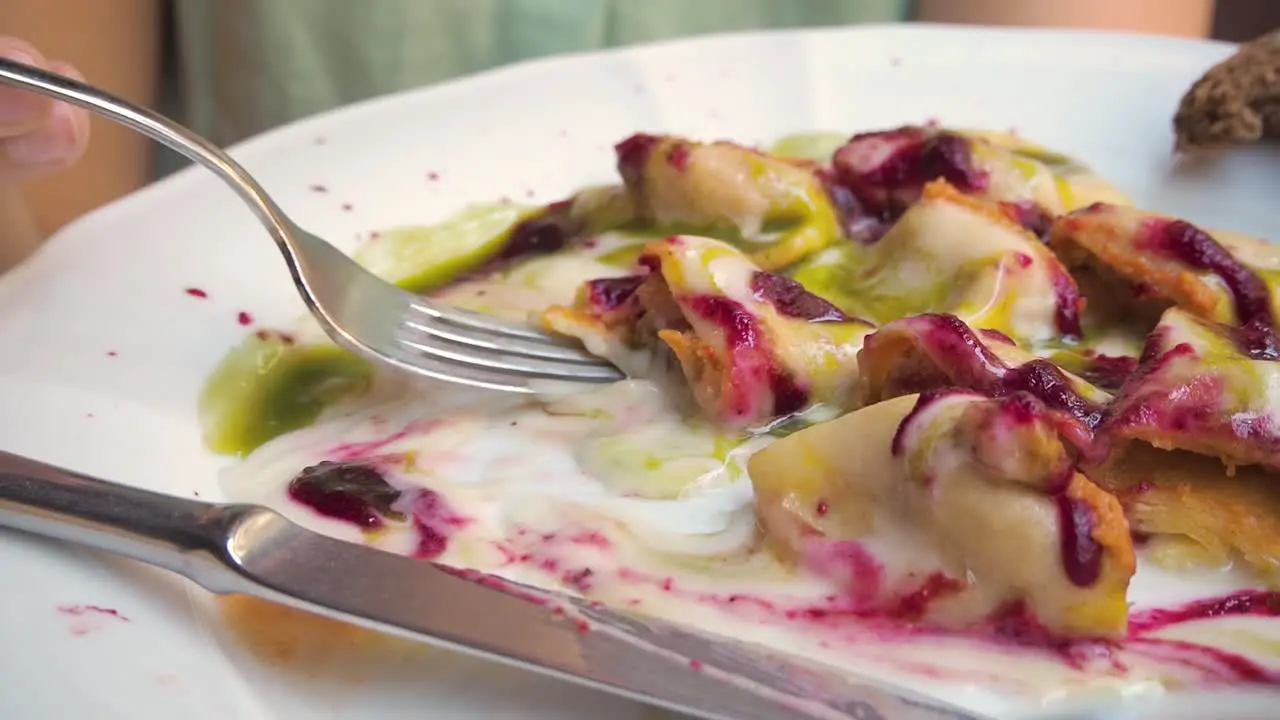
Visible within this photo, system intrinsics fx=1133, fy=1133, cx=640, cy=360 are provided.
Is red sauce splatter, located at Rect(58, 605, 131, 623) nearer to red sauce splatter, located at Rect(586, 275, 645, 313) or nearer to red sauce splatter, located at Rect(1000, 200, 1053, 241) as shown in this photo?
red sauce splatter, located at Rect(586, 275, 645, 313)

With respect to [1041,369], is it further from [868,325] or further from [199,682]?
[199,682]

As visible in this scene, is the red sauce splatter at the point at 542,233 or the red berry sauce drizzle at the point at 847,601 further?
the red sauce splatter at the point at 542,233

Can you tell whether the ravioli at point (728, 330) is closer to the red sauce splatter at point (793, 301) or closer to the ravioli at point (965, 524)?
the red sauce splatter at point (793, 301)

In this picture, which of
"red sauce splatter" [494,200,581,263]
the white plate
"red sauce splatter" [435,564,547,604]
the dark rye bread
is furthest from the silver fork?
the dark rye bread

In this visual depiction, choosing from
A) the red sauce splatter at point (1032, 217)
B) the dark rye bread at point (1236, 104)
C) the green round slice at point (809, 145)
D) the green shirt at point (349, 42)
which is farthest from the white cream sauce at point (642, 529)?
the green shirt at point (349, 42)

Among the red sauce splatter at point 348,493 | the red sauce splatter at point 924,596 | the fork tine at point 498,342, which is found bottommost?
the red sauce splatter at point 924,596

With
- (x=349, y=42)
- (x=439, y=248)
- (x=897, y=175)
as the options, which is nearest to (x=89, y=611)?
(x=439, y=248)

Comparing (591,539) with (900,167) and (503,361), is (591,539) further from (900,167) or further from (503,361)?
(900,167)

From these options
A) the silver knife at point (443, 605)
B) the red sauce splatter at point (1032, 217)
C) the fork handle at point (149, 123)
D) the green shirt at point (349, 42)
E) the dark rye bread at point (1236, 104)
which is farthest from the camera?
the green shirt at point (349, 42)
